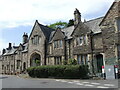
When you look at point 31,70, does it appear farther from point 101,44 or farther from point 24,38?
point 24,38

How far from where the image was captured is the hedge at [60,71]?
69.8 ft

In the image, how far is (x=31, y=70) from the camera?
89.8 feet

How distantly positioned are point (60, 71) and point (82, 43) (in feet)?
21.5

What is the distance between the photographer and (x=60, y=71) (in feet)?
75.8

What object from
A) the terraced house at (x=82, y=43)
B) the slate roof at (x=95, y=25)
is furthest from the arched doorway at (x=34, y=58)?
the slate roof at (x=95, y=25)

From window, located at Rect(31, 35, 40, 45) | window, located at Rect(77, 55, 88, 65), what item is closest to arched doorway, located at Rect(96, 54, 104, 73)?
window, located at Rect(77, 55, 88, 65)

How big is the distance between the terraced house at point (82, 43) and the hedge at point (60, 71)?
307 cm

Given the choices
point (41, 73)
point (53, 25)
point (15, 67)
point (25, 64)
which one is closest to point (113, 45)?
point (41, 73)

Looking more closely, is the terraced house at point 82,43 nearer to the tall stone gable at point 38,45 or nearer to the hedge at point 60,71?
the tall stone gable at point 38,45

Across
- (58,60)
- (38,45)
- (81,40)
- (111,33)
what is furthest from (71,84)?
(38,45)

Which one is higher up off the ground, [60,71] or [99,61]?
[99,61]

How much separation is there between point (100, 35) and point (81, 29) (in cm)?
376

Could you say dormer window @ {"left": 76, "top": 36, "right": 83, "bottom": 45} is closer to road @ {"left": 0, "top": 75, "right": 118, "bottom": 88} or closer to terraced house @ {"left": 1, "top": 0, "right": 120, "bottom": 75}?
terraced house @ {"left": 1, "top": 0, "right": 120, "bottom": 75}

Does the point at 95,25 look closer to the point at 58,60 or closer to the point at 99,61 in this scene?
the point at 99,61
